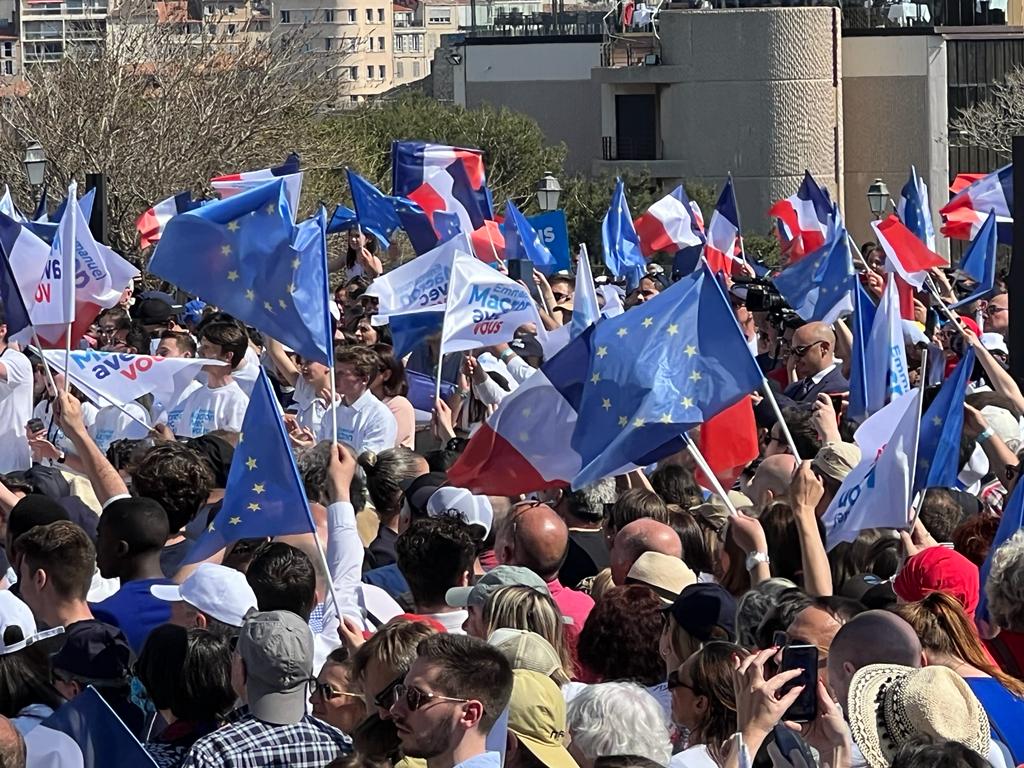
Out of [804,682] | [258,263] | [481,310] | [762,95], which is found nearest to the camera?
[804,682]

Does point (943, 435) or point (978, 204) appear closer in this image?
point (943, 435)

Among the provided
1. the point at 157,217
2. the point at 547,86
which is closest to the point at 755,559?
the point at 157,217

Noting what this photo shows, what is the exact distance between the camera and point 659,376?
7.68 meters

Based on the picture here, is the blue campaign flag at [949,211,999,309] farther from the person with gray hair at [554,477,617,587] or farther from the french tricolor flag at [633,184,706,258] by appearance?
the person with gray hair at [554,477,617,587]

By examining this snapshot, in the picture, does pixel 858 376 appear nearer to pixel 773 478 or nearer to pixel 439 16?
pixel 773 478

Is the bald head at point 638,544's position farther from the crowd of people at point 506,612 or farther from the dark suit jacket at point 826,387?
the dark suit jacket at point 826,387

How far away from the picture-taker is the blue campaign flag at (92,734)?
440 cm

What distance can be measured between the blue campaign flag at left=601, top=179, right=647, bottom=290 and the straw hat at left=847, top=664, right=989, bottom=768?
1427 cm

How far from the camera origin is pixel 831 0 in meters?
67.1

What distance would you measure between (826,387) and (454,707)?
620 centimetres

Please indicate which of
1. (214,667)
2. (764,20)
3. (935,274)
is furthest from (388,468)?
(764,20)

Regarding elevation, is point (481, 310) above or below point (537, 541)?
above

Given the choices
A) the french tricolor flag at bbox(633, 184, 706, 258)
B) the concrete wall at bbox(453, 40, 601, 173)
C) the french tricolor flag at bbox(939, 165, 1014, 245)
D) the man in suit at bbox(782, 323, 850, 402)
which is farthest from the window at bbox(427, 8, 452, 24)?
the man in suit at bbox(782, 323, 850, 402)

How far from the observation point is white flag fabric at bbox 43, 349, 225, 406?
32.3 ft
